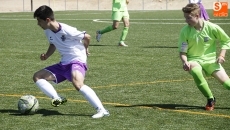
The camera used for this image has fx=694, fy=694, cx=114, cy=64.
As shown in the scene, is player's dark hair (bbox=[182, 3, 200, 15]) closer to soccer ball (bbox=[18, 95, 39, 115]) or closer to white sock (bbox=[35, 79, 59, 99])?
white sock (bbox=[35, 79, 59, 99])

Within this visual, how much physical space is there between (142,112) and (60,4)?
261ft

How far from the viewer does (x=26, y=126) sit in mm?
8852

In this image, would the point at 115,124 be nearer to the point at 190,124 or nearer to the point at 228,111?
the point at 190,124

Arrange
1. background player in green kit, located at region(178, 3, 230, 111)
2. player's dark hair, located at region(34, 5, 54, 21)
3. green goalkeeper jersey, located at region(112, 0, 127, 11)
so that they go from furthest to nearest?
1. green goalkeeper jersey, located at region(112, 0, 127, 11)
2. background player in green kit, located at region(178, 3, 230, 111)
3. player's dark hair, located at region(34, 5, 54, 21)

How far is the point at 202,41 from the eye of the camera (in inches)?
391

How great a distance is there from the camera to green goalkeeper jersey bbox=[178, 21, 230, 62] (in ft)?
32.4

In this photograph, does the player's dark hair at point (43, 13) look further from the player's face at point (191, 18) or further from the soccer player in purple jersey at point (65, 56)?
the player's face at point (191, 18)

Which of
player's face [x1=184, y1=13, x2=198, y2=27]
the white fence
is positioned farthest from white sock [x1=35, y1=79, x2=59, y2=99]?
the white fence

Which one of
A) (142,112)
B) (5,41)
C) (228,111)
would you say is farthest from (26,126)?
(5,41)

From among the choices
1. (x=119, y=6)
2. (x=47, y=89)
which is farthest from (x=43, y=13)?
(x=119, y=6)

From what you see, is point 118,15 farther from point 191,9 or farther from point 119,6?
point 191,9

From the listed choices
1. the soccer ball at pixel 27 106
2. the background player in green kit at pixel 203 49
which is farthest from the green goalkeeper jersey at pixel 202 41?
the soccer ball at pixel 27 106

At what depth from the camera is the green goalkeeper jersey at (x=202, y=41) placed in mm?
9879

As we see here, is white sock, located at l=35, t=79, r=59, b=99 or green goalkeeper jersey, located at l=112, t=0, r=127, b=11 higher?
white sock, located at l=35, t=79, r=59, b=99
